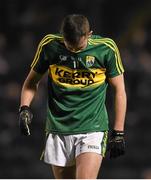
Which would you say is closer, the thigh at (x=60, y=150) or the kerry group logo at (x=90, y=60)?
the kerry group logo at (x=90, y=60)

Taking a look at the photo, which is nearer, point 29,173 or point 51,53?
point 51,53

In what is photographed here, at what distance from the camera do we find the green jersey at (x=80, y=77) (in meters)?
5.53

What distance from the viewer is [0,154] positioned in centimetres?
1034

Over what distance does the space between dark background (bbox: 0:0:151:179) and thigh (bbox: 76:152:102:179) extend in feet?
14.7

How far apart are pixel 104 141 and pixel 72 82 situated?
0.47 meters

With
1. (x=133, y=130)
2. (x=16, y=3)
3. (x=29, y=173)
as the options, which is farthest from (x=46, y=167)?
(x=16, y=3)

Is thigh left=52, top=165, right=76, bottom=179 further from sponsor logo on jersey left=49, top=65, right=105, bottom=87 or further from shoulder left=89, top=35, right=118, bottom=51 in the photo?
shoulder left=89, top=35, right=118, bottom=51

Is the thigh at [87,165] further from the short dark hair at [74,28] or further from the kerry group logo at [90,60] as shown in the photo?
the short dark hair at [74,28]

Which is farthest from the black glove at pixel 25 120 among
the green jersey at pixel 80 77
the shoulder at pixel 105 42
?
the shoulder at pixel 105 42

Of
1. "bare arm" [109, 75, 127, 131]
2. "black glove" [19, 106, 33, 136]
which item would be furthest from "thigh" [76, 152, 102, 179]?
"black glove" [19, 106, 33, 136]

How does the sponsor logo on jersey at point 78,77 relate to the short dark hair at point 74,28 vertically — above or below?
below

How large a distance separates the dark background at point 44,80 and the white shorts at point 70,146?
4.27 m

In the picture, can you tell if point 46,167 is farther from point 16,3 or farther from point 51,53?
point 51,53

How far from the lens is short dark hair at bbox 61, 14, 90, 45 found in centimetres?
524
